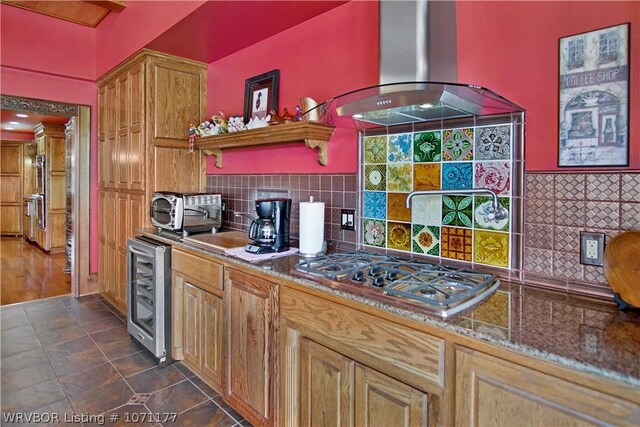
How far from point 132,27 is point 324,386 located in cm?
325

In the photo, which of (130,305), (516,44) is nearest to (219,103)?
(130,305)

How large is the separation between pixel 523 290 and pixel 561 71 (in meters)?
0.85

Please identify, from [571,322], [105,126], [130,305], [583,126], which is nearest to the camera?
[571,322]

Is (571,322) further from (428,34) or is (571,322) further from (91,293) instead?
(91,293)

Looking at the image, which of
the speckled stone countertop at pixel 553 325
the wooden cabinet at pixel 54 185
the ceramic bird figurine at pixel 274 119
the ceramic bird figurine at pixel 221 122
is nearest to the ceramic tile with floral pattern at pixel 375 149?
the ceramic bird figurine at pixel 274 119

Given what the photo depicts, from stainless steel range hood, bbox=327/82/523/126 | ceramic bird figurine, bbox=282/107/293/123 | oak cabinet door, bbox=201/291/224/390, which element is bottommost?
oak cabinet door, bbox=201/291/224/390

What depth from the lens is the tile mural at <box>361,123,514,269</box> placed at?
1613 millimetres

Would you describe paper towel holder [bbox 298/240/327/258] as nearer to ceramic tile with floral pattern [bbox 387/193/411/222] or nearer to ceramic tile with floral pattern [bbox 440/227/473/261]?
ceramic tile with floral pattern [bbox 387/193/411/222]

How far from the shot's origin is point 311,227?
202cm

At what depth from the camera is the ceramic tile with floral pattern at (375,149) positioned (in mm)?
2018

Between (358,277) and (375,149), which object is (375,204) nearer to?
(375,149)

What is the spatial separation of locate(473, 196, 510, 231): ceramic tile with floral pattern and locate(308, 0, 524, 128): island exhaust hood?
0.37 meters

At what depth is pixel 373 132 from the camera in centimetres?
207

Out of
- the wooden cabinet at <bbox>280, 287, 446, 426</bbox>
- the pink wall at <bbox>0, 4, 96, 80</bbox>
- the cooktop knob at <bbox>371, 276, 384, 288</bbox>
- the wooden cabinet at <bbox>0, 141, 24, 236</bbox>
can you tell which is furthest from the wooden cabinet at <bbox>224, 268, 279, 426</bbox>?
the wooden cabinet at <bbox>0, 141, 24, 236</bbox>
